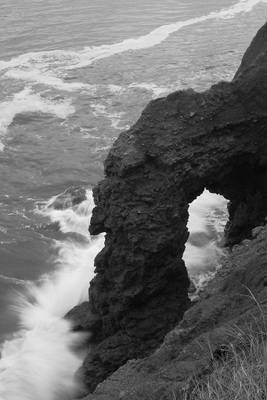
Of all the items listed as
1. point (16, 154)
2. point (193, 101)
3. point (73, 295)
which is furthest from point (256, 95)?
point (16, 154)

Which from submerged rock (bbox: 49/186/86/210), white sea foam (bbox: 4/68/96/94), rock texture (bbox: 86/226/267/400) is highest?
white sea foam (bbox: 4/68/96/94)

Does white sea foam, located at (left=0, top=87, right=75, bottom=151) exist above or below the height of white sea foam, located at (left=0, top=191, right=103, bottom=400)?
above

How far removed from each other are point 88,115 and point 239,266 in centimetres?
2208

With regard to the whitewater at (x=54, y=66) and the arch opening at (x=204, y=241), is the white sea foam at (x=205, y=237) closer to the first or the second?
the arch opening at (x=204, y=241)

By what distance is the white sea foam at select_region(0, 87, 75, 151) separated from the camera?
3106 centimetres

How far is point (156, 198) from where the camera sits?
42.9ft

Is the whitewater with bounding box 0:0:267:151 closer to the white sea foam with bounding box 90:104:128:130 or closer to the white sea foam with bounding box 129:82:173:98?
the white sea foam with bounding box 129:82:173:98

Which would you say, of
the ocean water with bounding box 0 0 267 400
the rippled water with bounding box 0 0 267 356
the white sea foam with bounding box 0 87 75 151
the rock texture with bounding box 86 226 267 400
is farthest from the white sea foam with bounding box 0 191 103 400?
the white sea foam with bounding box 0 87 75 151

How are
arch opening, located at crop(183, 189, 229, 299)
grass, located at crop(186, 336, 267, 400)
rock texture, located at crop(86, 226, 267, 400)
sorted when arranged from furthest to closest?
arch opening, located at crop(183, 189, 229, 299), rock texture, located at crop(86, 226, 267, 400), grass, located at crop(186, 336, 267, 400)

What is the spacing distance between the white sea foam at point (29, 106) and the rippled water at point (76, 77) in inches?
2.2

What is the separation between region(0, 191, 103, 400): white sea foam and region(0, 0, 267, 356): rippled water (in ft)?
1.63

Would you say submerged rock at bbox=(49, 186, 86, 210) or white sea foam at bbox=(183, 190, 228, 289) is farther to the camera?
submerged rock at bbox=(49, 186, 86, 210)

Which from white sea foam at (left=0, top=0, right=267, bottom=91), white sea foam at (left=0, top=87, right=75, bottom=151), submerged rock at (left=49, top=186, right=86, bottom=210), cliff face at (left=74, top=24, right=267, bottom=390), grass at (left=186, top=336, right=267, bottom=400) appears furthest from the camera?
white sea foam at (left=0, top=0, right=267, bottom=91)

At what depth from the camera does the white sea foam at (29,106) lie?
A: 3106 centimetres
